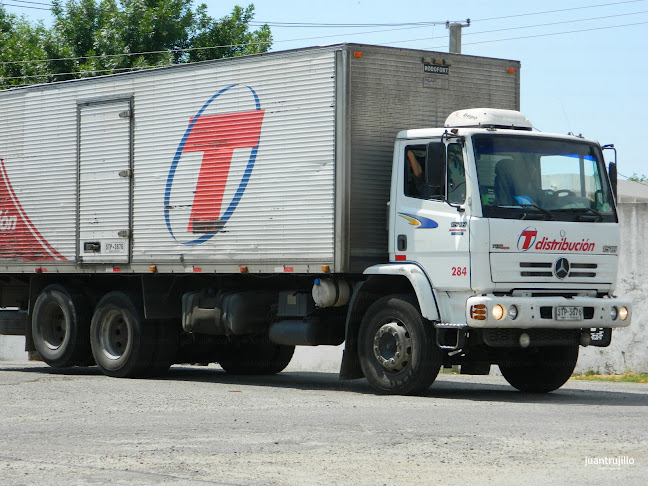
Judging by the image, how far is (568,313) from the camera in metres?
12.9

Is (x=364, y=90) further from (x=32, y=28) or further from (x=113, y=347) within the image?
(x=32, y=28)

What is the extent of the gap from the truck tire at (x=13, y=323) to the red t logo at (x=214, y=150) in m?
3.94

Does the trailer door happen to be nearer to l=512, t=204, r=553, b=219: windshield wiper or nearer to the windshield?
the windshield

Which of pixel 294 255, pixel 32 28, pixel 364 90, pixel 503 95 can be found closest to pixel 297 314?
pixel 294 255

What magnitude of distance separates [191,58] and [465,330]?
2312cm

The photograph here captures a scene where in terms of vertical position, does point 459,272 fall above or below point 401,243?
below

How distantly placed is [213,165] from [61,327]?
4041mm

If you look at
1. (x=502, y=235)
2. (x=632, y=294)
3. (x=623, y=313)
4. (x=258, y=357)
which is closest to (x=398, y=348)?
(x=502, y=235)

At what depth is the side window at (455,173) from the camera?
12.8 meters

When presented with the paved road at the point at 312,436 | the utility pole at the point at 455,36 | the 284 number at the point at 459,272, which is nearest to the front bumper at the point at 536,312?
the 284 number at the point at 459,272

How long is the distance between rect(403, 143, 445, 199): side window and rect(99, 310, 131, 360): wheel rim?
510 cm

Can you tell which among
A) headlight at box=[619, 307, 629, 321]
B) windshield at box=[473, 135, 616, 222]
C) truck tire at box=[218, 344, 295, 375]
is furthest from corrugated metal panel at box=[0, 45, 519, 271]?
headlight at box=[619, 307, 629, 321]

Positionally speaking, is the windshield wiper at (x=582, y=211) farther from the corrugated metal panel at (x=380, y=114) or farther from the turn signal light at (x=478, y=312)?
the corrugated metal panel at (x=380, y=114)

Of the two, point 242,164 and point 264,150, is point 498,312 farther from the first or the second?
point 242,164
